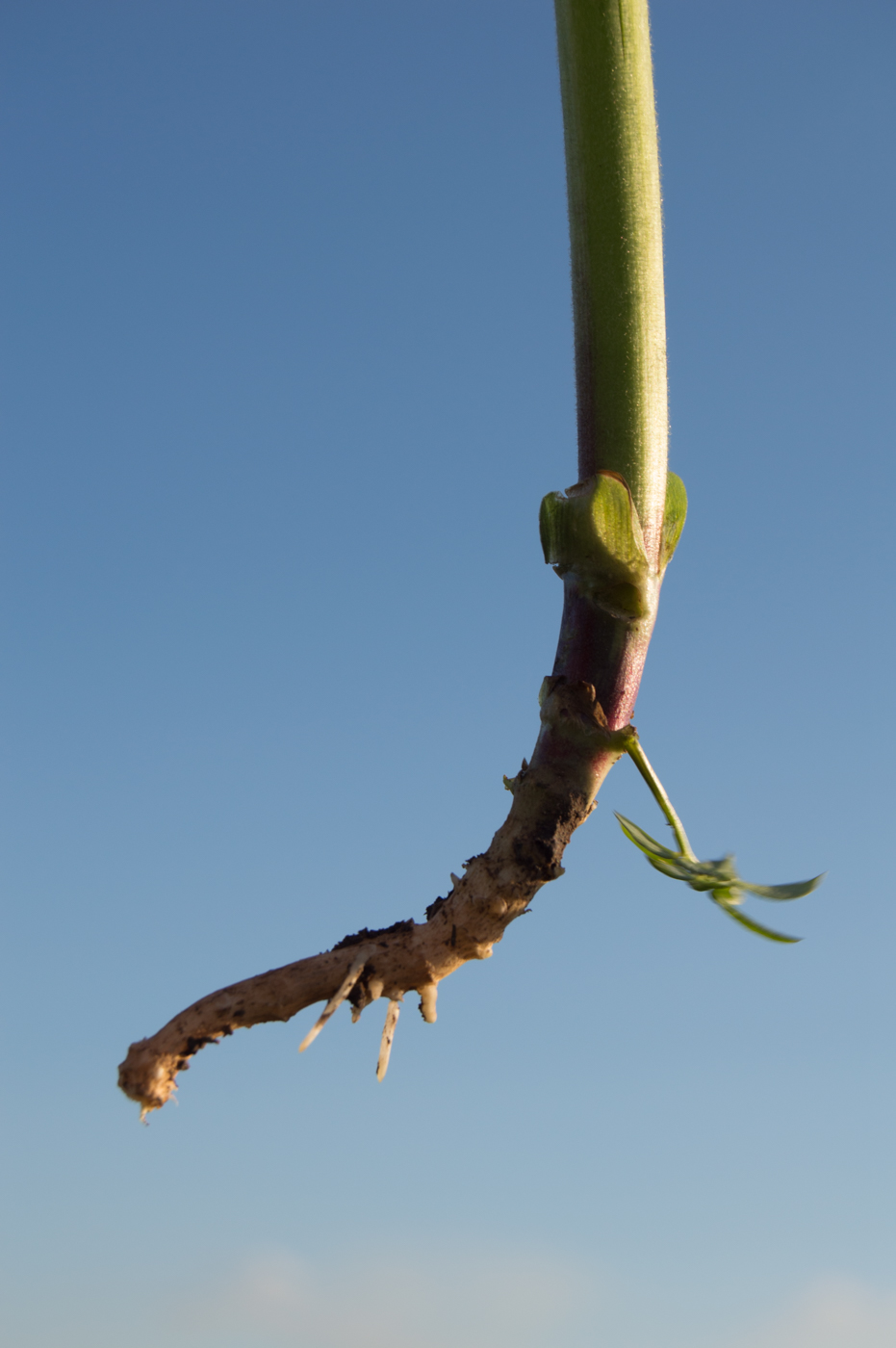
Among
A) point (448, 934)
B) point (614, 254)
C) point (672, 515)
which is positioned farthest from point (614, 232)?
point (448, 934)

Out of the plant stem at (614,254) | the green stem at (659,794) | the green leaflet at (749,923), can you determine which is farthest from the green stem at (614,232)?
the green leaflet at (749,923)

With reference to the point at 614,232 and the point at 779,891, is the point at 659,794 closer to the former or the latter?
the point at 779,891

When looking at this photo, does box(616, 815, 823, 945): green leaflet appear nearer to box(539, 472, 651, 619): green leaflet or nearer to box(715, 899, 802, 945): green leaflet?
box(715, 899, 802, 945): green leaflet

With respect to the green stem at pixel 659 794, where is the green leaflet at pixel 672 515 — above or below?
above

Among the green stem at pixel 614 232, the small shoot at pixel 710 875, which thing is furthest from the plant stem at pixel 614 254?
the small shoot at pixel 710 875

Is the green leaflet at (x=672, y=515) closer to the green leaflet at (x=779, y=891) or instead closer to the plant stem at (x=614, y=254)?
the plant stem at (x=614, y=254)

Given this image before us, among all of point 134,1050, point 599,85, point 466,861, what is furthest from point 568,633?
point 134,1050

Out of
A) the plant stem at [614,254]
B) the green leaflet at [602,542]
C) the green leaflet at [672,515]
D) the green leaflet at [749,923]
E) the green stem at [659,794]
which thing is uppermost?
the plant stem at [614,254]
